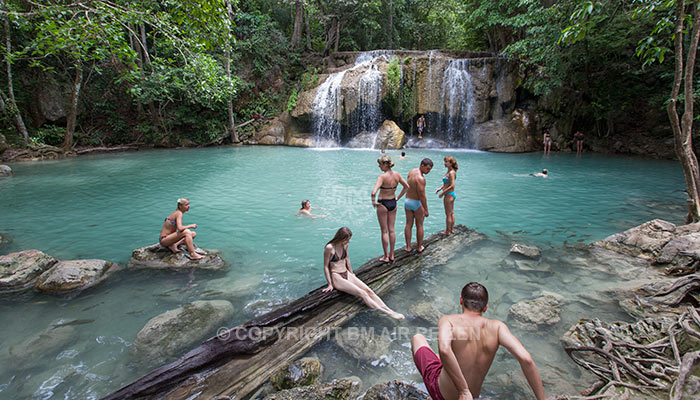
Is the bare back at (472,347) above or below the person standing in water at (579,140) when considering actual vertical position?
below

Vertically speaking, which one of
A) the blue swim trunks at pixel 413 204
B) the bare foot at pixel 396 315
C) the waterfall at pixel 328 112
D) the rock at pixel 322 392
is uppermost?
the waterfall at pixel 328 112

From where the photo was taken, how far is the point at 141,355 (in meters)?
3.39

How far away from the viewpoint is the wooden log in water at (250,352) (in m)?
2.55

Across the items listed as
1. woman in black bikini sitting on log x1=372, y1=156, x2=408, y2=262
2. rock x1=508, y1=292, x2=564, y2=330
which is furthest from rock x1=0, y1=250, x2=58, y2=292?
rock x1=508, y1=292, x2=564, y2=330

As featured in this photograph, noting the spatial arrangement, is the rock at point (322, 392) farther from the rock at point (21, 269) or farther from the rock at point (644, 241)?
the rock at point (644, 241)

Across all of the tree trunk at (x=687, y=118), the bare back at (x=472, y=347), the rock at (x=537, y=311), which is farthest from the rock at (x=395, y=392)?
the tree trunk at (x=687, y=118)

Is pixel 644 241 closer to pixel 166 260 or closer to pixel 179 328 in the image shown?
pixel 179 328

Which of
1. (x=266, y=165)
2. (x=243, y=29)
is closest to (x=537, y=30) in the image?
(x=266, y=165)

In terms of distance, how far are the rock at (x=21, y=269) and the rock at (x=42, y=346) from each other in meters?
1.46

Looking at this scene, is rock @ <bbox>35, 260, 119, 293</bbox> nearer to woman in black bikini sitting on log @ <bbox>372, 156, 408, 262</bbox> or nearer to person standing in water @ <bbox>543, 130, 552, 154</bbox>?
woman in black bikini sitting on log @ <bbox>372, 156, 408, 262</bbox>

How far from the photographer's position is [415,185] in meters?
5.02

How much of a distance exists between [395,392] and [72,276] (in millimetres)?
4897

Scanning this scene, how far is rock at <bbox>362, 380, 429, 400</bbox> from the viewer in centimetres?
253

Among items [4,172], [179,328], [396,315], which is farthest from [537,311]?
[4,172]
